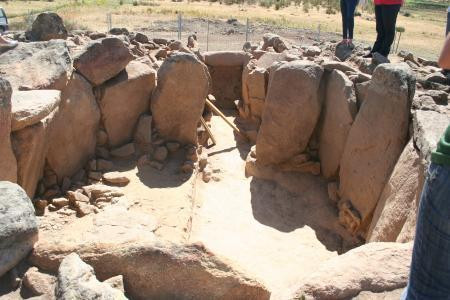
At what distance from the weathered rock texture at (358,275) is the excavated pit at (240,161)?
1 cm

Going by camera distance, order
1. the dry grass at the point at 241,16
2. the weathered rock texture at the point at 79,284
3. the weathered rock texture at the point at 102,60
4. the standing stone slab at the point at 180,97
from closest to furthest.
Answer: the weathered rock texture at the point at 79,284 < the weathered rock texture at the point at 102,60 < the standing stone slab at the point at 180,97 < the dry grass at the point at 241,16

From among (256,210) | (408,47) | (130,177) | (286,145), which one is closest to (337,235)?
(256,210)

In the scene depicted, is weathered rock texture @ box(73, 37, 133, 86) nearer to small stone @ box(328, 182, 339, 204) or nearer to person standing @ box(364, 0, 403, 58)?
small stone @ box(328, 182, 339, 204)

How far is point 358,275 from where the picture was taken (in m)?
3.15

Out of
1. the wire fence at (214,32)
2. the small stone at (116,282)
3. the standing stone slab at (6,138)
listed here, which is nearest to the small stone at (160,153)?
the standing stone slab at (6,138)

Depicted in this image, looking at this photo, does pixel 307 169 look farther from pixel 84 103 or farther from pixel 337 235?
pixel 84 103

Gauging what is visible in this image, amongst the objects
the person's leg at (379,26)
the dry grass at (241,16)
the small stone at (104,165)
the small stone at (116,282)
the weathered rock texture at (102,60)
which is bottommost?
the small stone at (104,165)

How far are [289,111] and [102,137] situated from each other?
262cm

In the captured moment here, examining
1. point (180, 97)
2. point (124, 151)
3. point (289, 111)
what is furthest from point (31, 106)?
point (289, 111)

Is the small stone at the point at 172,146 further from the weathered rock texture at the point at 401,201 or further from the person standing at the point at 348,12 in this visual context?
the person standing at the point at 348,12

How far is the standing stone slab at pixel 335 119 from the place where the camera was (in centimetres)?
651

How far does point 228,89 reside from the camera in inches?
392

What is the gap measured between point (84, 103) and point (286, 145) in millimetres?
2874

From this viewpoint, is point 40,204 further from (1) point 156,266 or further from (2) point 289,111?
(2) point 289,111
